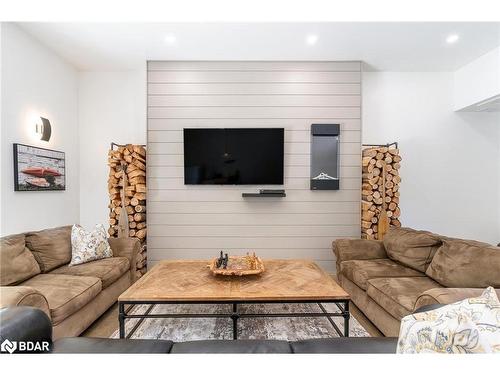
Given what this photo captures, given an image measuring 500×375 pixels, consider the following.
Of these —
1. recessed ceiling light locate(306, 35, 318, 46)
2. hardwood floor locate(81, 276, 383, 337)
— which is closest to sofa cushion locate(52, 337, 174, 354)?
hardwood floor locate(81, 276, 383, 337)

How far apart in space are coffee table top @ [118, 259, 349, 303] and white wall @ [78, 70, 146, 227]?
1.97 metres

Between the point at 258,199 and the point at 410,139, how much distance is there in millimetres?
2253

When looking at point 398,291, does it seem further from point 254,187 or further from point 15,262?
point 15,262

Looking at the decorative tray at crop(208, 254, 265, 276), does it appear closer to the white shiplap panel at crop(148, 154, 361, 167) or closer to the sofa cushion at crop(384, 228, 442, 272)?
the sofa cushion at crop(384, 228, 442, 272)

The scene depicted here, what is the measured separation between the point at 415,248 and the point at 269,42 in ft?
8.43

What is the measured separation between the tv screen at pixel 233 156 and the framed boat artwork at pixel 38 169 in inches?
59.3

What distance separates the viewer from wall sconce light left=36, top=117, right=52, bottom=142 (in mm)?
3124

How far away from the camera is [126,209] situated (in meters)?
3.49

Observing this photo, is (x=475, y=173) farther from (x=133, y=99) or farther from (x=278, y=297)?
(x=133, y=99)

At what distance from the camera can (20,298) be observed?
149cm

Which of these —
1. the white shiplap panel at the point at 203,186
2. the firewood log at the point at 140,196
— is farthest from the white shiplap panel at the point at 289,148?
the firewood log at the point at 140,196

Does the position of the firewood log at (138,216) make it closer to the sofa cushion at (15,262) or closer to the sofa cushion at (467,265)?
the sofa cushion at (15,262)

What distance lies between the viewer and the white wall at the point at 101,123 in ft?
12.7
